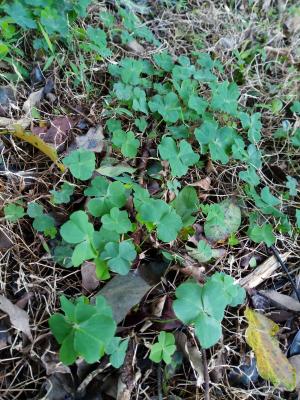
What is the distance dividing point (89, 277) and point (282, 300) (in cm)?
70

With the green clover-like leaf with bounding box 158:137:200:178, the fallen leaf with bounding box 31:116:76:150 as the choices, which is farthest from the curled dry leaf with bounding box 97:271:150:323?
the fallen leaf with bounding box 31:116:76:150

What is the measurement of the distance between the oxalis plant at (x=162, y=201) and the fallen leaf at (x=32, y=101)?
0.28 metres

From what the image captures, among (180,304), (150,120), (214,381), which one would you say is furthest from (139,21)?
(214,381)

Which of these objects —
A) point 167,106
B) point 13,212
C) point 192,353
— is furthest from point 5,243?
point 167,106

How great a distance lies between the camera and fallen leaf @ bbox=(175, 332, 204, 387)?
124 cm

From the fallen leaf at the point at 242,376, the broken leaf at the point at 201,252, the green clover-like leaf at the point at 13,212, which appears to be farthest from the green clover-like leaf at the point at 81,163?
the fallen leaf at the point at 242,376

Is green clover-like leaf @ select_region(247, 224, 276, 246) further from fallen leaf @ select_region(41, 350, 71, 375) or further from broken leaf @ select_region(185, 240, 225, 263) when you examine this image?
fallen leaf @ select_region(41, 350, 71, 375)

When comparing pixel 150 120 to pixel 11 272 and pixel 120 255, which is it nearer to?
pixel 120 255

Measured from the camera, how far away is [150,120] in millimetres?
1744

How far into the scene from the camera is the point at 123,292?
4.23 feet

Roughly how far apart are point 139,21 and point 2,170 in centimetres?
115

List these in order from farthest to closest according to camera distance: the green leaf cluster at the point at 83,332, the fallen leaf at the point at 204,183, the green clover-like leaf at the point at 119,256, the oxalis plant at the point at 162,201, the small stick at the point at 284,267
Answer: the fallen leaf at the point at 204,183, the small stick at the point at 284,267, the green clover-like leaf at the point at 119,256, the oxalis plant at the point at 162,201, the green leaf cluster at the point at 83,332

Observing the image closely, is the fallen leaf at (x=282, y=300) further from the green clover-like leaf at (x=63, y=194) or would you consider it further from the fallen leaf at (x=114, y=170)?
the green clover-like leaf at (x=63, y=194)

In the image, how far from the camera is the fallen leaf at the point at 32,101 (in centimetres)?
164
